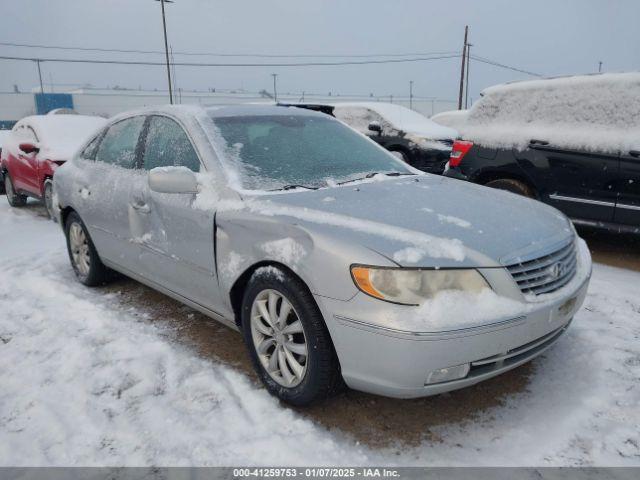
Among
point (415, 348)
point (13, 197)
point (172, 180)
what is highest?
point (172, 180)

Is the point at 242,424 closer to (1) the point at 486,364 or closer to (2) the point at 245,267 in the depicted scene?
(2) the point at 245,267

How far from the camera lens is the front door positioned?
5.04 m

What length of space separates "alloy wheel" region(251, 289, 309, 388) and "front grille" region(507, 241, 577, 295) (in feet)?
3.38

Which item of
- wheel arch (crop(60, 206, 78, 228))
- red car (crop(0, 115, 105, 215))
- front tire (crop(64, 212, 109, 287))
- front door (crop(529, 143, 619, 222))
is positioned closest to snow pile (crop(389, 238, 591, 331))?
front tire (crop(64, 212, 109, 287))

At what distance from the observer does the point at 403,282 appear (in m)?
2.17

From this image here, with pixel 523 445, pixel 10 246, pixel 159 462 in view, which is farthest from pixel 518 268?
pixel 10 246

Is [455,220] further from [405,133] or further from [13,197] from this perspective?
[13,197]

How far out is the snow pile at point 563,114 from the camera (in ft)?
16.7

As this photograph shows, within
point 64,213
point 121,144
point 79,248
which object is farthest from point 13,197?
point 121,144

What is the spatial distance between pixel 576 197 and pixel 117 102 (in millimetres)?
66407

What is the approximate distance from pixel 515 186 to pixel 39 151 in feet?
→ 21.8

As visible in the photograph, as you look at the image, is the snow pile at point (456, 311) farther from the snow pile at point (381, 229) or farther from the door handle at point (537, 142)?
the door handle at point (537, 142)

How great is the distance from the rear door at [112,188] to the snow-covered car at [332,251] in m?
0.02

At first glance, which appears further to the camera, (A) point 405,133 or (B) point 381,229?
(A) point 405,133
